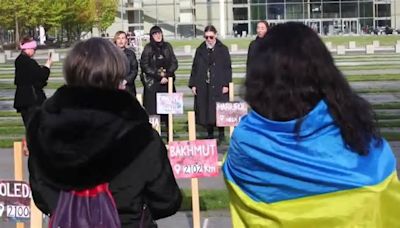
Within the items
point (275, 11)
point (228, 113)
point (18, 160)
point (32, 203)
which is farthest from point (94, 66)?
point (275, 11)

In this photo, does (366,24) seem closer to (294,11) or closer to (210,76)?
(294,11)

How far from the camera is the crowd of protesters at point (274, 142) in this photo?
2711 millimetres

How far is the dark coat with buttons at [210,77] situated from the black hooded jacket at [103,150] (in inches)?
349

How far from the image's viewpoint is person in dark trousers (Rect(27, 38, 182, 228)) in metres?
3.20

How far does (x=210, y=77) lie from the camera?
40.4ft

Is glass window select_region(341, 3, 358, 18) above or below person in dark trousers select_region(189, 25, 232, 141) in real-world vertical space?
above

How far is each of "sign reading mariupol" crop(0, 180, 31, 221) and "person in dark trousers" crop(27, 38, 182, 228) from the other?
1.84 metres

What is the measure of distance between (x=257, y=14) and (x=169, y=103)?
83.3 meters

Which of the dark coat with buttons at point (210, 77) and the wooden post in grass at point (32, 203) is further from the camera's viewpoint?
the dark coat with buttons at point (210, 77)

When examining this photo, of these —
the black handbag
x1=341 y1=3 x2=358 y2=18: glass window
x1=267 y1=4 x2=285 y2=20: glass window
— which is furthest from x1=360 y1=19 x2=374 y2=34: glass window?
the black handbag

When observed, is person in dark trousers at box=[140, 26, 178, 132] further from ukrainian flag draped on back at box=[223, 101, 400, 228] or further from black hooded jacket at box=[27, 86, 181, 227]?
ukrainian flag draped on back at box=[223, 101, 400, 228]

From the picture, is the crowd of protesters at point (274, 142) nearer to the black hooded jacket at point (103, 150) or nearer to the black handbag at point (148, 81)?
the black hooded jacket at point (103, 150)

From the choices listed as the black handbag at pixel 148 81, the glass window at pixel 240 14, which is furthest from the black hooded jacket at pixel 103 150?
the glass window at pixel 240 14

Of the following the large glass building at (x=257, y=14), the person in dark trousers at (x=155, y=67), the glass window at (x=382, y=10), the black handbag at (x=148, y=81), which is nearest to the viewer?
the person in dark trousers at (x=155, y=67)
